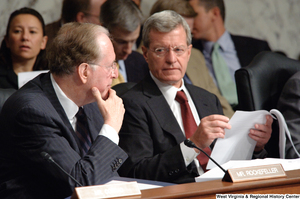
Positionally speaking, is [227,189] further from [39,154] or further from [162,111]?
[162,111]

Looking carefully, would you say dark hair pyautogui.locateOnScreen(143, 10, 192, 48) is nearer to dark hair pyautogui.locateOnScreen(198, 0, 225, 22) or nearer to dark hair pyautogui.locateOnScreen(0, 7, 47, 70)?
dark hair pyautogui.locateOnScreen(0, 7, 47, 70)

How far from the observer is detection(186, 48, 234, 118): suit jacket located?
10.7ft

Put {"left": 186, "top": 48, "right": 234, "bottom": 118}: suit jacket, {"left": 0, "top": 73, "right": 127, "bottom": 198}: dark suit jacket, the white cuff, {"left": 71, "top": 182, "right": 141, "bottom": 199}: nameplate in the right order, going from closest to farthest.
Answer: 1. {"left": 71, "top": 182, "right": 141, "bottom": 199}: nameplate
2. {"left": 0, "top": 73, "right": 127, "bottom": 198}: dark suit jacket
3. the white cuff
4. {"left": 186, "top": 48, "right": 234, "bottom": 118}: suit jacket

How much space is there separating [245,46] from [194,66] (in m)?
0.80

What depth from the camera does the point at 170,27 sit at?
201cm

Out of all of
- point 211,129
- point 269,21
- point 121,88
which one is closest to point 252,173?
point 211,129

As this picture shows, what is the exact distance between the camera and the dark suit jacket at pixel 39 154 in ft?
4.71

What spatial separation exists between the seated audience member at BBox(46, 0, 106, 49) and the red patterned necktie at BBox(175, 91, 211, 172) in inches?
55.9

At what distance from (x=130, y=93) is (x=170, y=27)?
393 mm

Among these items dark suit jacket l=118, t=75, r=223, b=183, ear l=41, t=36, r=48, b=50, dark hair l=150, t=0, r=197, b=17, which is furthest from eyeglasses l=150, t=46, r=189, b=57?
dark hair l=150, t=0, r=197, b=17

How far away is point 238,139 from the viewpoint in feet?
6.02

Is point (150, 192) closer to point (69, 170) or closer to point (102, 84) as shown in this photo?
point (69, 170)

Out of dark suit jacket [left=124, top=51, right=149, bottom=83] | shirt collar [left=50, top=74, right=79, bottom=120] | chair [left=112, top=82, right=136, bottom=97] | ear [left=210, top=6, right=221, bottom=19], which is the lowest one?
dark suit jacket [left=124, top=51, right=149, bottom=83]

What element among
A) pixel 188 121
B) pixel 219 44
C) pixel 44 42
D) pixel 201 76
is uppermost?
pixel 44 42
